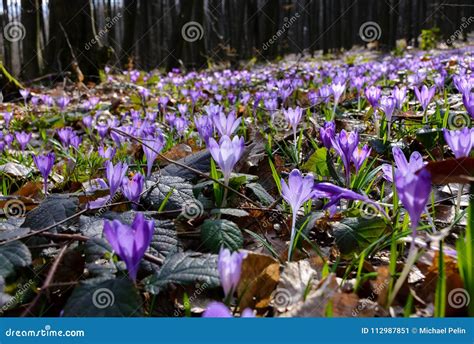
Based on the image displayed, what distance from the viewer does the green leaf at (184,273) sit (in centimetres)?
106

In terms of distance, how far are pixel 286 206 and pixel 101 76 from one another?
32.5 ft

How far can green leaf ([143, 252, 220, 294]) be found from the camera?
1.06 meters

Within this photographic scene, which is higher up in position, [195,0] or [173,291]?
[195,0]

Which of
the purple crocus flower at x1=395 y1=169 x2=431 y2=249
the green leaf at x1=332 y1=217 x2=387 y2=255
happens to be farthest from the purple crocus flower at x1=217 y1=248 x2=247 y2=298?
the green leaf at x1=332 y1=217 x2=387 y2=255

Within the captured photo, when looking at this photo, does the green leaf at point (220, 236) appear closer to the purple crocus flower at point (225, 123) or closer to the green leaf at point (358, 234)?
the green leaf at point (358, 234)

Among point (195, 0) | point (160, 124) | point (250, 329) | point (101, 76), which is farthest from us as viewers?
point (195, 0)

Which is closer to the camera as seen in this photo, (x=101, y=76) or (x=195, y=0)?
(x=101, y=76)

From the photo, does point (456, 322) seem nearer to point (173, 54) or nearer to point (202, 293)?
point (202, 293)

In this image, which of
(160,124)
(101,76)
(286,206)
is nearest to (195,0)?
(101,76)

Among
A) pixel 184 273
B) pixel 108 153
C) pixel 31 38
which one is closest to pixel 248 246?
pixel 184 273

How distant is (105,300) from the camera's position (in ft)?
3.30

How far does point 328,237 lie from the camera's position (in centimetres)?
162

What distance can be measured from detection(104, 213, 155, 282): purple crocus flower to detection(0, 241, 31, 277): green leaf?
35 centimetres

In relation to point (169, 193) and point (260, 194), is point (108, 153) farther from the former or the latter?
point (260, 194)
